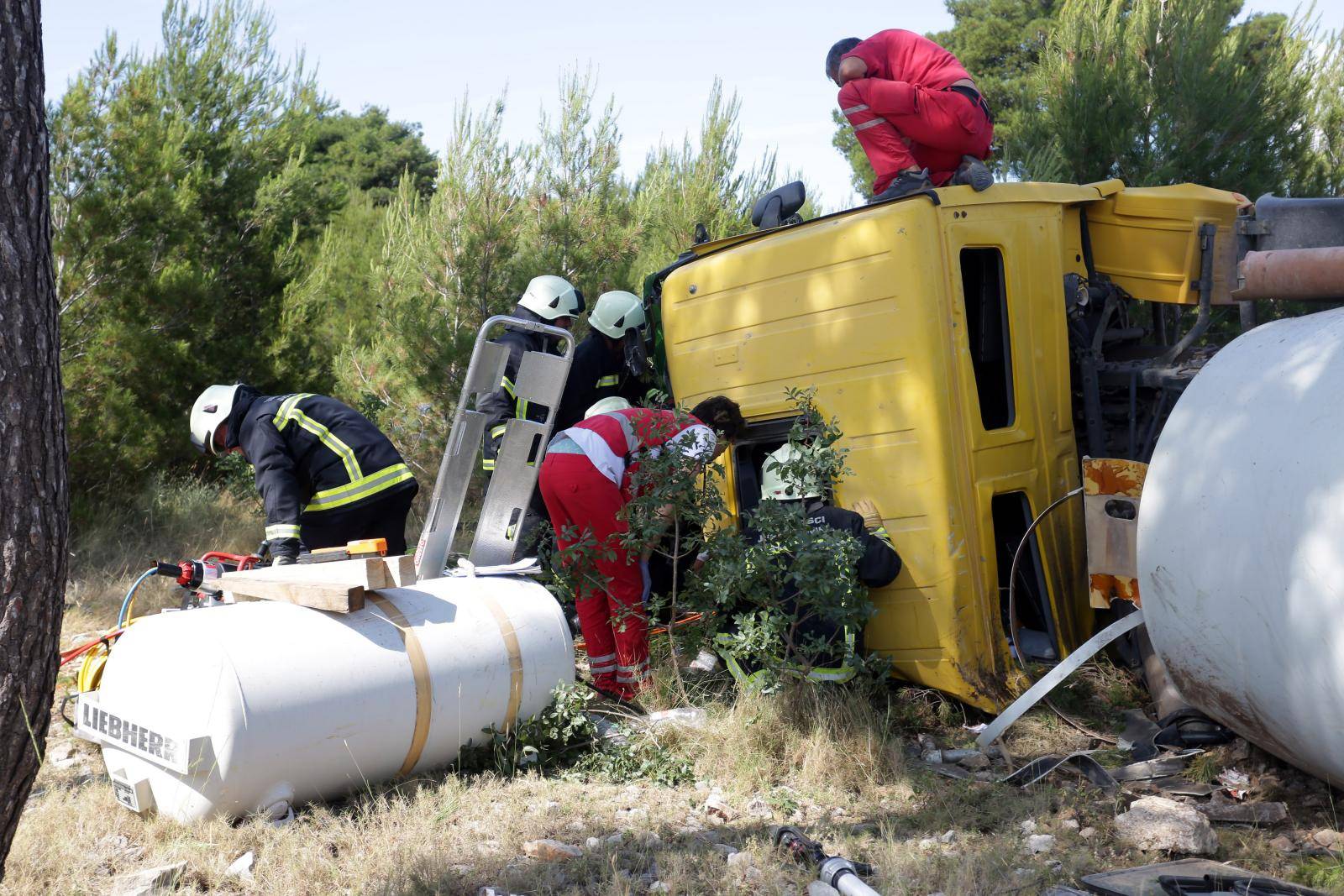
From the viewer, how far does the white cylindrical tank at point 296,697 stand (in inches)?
145

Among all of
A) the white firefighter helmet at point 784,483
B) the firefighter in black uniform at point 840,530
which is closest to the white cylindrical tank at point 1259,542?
the firefighter in black uniform at point 840,530

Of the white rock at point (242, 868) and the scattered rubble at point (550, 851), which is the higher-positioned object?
the white rock at point (242, 868)

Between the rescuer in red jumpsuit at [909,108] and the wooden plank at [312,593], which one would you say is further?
the rescuer in red jumpsuit at [909,108]

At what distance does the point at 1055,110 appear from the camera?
9570 mm

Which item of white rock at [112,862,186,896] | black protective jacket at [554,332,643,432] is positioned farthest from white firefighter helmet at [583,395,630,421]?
white rock at [112,862,186,896]

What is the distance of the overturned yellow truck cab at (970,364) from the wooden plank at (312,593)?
225 centimetres

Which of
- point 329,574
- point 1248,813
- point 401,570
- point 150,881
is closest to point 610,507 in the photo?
point 401,570

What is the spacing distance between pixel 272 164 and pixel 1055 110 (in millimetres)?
6586

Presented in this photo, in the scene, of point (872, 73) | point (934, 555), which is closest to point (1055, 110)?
point (872, 73)

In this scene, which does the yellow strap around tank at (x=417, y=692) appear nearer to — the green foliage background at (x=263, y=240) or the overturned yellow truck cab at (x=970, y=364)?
the overturned yellow truck cab at (x=970, y=364)

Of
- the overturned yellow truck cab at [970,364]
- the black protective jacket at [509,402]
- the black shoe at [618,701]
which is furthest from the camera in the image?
the black protective jacket at [509,402]

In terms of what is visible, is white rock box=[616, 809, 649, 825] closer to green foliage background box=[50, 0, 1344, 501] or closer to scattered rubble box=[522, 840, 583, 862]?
scattered rubble box=[522, 840, 583, 862]

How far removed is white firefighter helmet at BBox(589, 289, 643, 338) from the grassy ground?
2255 millimetres

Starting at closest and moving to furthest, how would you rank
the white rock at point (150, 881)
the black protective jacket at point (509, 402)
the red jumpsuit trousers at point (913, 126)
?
1. the white rock at point (150, 881)
2. the red jumpsuit trousers at point (913, 126)
3. the black protective jacket at point (509, 402)
